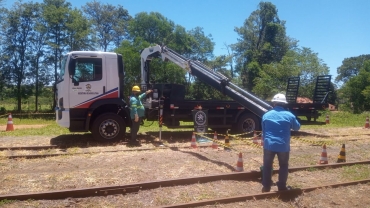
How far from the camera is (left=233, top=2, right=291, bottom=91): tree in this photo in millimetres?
48500

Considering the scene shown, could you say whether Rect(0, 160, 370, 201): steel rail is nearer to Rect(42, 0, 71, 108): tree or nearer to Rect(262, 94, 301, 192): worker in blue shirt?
Rect(262, 94, 301, 192): worker in blue shirt

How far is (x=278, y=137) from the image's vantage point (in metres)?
5.95

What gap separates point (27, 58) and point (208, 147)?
34359 mm

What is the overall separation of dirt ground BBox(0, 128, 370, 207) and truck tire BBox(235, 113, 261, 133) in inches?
73.8

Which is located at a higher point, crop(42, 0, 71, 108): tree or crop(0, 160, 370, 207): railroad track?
crop(42, 0, 71, 108): tree

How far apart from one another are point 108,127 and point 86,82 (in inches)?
61.8

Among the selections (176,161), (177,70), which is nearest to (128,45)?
(177,70)

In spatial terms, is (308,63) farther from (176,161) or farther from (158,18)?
(176,161)

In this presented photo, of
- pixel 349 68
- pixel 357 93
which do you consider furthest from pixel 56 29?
pixel 349 68

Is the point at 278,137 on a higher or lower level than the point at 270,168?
higher

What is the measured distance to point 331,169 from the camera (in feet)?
26.4

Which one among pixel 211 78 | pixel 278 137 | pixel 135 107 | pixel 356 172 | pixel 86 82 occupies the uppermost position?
pixel 211 78

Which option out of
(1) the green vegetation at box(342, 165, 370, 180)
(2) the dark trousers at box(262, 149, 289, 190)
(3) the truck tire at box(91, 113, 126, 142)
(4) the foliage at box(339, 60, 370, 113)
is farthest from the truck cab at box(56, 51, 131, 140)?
(4) the foliage at box(339, 60, 370, 113)

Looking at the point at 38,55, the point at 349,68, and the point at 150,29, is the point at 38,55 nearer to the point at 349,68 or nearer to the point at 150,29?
the point at 150,29
